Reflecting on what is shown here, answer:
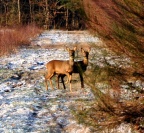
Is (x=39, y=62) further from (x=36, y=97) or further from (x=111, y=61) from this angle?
(x=111, y=61)

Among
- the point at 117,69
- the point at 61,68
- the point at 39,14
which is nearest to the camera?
the point at 117,69

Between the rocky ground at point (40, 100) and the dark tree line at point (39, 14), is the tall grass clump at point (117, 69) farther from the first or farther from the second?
the dark tree line at point (39, 14)

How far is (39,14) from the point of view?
45.6 metres

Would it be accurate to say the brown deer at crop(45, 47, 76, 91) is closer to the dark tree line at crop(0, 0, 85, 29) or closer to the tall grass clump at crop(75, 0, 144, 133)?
the tall grass clump at crop(75, 0, 144, 133)

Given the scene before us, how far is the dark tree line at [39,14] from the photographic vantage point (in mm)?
43656

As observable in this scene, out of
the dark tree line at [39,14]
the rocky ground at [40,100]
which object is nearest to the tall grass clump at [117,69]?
the rocky ground at [40,100]

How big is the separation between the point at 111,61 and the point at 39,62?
1108cm

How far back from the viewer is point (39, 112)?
8.02 meters

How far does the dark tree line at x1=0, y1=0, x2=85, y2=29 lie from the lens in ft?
143

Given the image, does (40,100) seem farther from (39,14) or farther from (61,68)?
(39,14)

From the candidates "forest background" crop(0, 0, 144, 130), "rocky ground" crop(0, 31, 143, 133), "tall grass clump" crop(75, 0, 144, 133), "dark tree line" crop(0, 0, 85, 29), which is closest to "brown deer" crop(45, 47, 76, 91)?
"rocky ground" crop(0, 31, 143, 133)

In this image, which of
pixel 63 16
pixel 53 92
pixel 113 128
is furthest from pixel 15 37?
pixel 63 16

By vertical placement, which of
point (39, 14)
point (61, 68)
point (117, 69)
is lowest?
point (39, 14)

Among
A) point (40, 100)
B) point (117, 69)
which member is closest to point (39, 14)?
point (40, 100)
